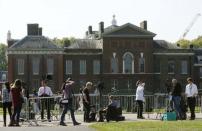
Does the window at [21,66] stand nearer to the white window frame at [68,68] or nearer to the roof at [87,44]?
the white window frame at [68,68]

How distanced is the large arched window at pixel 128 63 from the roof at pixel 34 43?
9.97 meters

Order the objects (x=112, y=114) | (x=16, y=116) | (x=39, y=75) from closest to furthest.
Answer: (x=16, y=116) < (x=112, y=114) < (x=39, y=75)

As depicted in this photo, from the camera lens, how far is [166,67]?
98.3m

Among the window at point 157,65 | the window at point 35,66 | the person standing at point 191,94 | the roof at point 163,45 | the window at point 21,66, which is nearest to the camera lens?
the person standing at point 191,94

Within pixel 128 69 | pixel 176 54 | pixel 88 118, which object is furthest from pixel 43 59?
pixel 88 118

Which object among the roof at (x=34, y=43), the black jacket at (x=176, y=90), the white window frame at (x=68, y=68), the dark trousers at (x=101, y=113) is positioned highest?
the roof at (x=34, y=43)

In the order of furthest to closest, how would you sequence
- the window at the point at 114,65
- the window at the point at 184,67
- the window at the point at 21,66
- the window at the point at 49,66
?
the window at the point at 184,67
the window at the point at 114,65
the window at the point at 49,66
the window at the point at 21,66

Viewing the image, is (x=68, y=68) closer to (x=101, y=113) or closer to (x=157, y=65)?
(x=157, y=65)

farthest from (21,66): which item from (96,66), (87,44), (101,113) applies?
(101,113)

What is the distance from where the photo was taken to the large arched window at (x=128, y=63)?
9700 centimetres

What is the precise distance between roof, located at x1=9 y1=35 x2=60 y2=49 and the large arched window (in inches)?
393

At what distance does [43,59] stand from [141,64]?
14.0 meters

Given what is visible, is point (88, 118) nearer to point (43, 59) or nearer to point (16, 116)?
point (16, 116)

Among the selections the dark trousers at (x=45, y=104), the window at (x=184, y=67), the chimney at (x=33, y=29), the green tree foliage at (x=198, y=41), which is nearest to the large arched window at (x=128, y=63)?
the window at (x=184, y=67)
